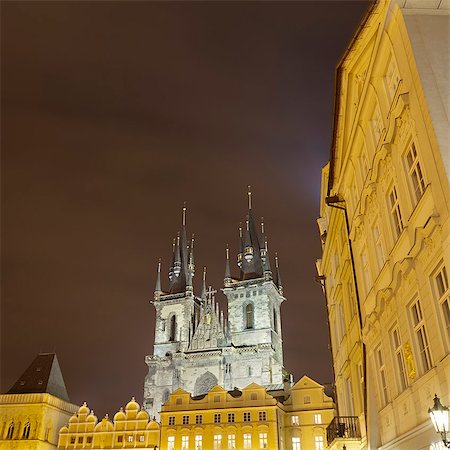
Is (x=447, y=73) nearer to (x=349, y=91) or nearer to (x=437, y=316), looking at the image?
(x=437, y=316)

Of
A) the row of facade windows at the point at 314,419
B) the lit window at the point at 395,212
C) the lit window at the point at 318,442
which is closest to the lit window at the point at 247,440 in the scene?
the row of facade windows at the point at 314,419

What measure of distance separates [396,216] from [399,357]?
3940mm

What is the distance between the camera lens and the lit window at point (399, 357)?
42.8 ft

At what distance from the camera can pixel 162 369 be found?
77875 mm

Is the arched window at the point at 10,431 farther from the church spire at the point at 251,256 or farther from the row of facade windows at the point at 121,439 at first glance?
the church spire at the point at 251,256

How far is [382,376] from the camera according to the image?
15500mm

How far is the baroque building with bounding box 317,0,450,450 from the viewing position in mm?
10492

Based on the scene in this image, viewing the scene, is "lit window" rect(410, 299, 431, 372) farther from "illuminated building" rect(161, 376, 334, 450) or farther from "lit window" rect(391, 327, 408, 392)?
"illuminated building" rect(161, 376, 334, 450)

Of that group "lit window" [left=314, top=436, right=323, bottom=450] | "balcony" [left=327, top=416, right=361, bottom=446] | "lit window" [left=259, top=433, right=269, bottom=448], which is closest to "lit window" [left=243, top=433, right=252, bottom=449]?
"lit window" [left=259, top=433, right=269, bottom=448]

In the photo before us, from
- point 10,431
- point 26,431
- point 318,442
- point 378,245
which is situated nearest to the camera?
point 378,245

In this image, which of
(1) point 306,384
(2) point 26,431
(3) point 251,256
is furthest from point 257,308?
(2) point 26,431

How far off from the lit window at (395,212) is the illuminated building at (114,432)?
43845 millimetres

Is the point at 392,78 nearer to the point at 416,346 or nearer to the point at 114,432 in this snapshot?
the point at 416,346

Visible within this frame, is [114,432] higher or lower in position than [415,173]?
higher
